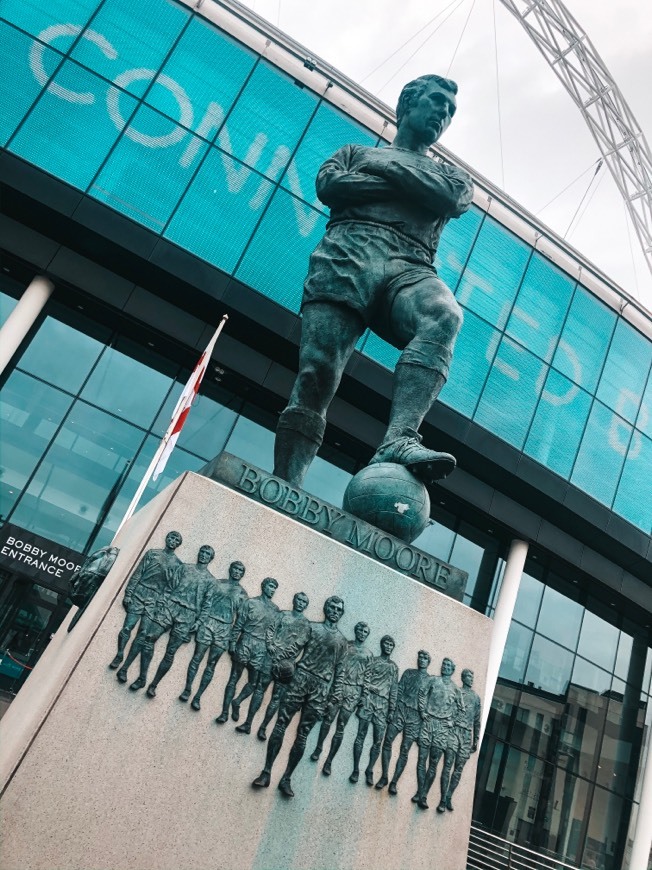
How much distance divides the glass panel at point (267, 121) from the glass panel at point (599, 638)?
564 inches

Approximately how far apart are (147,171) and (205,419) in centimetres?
556

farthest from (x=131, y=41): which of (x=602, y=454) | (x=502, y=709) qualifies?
(x=502, y=709)

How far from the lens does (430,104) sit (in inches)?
168

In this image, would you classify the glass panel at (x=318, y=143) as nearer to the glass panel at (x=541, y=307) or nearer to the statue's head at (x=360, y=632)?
the glass panel at (x=541, y=307)

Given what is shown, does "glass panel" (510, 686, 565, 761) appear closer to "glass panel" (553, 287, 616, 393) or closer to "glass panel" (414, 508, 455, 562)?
"glass panel" (414, 508, 455, 562)

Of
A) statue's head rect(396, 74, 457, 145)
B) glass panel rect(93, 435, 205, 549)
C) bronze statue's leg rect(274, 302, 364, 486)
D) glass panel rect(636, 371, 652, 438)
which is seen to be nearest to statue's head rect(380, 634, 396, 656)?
bronze statue's leg rect(274, 302, 364, 486)

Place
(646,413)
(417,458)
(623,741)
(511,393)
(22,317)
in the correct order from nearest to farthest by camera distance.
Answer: (417,458)
(22,317)
(511,393)
(646,413)
(623,741)

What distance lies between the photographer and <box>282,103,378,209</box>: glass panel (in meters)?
17.2

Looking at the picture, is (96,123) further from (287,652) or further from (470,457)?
(287,652)

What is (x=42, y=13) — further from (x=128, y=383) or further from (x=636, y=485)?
(x=636, y=485)

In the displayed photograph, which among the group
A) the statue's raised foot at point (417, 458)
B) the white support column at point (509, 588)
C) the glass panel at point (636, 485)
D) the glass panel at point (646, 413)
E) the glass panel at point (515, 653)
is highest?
the glass panel at point (646, 413)

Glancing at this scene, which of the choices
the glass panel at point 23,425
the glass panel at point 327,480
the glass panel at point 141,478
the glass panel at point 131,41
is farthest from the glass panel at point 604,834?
the glass panel at point 131,41

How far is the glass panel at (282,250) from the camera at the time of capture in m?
16.2

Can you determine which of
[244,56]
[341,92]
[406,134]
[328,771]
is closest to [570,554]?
[341,92]
